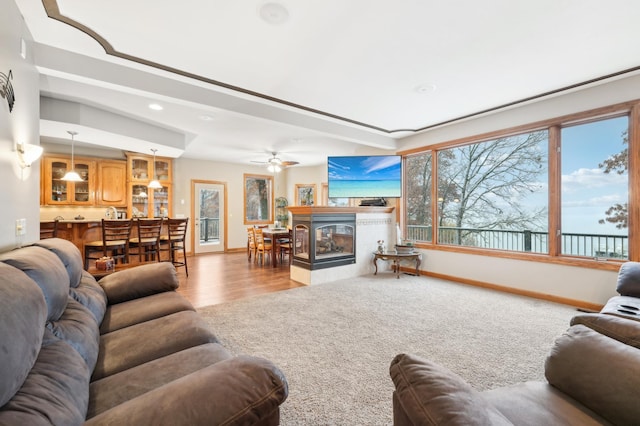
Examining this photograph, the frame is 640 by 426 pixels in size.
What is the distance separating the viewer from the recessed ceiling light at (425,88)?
3.37 meters

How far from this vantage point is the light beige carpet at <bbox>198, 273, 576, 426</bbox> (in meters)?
1.81

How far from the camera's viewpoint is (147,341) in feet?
4.90

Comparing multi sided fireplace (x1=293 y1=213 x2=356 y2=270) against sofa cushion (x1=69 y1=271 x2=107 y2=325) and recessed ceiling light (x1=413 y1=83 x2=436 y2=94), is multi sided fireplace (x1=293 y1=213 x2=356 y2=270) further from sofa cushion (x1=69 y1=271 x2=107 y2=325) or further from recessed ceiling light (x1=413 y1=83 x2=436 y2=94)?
sofa cushion (x1=69 y1=271 x2=107 y2=325)

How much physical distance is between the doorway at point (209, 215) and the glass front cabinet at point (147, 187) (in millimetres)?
707

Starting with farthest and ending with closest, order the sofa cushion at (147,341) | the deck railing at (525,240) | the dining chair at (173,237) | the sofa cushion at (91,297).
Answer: the dining chair at (173,237) → the deck railing at (525,240) → the sofa cushion at (91,297) → the sofa cushion at (147,341)

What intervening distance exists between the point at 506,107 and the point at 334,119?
2435mm

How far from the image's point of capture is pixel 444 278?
4.86 metres

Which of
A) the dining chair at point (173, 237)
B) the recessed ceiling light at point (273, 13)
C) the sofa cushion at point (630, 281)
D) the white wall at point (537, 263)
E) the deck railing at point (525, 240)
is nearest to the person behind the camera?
the recessed ceiling light at point (273, 13)

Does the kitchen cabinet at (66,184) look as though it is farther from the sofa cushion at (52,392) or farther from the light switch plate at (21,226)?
the sofa cushion at (52,392)

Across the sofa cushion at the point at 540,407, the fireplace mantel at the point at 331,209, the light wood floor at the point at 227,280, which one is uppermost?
the fireplace mantel at the point at 331,209

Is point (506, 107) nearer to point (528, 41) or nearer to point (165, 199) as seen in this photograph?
point (528, 41)

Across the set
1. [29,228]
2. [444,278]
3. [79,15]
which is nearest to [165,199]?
[29,228]

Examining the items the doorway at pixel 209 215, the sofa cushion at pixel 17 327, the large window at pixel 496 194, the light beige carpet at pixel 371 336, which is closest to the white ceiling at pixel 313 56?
the large window at pixel 496 194

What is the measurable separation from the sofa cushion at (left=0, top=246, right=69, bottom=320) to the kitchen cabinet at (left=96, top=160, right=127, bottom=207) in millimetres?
5763
